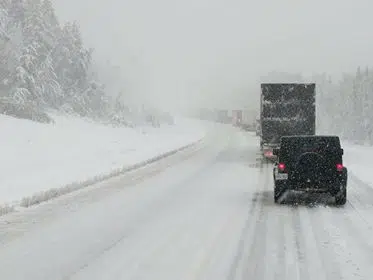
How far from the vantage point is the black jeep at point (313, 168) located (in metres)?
12.9

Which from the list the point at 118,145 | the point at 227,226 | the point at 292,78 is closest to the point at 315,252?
the point at 227,226

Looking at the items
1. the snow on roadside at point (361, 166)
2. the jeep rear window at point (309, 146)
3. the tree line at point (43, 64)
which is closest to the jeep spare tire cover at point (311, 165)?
the jeep rear window at point (309, 146)

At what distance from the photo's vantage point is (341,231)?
9.70 meters

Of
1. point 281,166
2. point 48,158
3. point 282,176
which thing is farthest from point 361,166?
point 48,158

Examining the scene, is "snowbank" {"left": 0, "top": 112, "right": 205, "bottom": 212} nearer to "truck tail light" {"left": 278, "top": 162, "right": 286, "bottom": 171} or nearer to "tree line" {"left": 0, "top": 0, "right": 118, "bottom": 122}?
"tree line" {"left": 0, "top": 0, "right": 118, "bottom": 122}

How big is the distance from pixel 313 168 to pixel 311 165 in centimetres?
9

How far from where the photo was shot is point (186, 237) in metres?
9.09

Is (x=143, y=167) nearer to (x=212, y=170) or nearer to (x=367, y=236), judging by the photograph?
(x=212, y=170)

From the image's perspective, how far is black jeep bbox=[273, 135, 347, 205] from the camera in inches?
507

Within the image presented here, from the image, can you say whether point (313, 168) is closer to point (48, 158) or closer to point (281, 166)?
point (281, 166)

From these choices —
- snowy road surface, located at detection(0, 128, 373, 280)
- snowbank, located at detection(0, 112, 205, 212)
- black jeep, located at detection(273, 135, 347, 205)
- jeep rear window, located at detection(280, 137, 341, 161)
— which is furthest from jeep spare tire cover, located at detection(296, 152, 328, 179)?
snowbank, located at detection(0, 112, 205, 212)

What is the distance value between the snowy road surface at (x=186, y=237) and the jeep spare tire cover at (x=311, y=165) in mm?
792

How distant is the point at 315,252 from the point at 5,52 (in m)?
38.7

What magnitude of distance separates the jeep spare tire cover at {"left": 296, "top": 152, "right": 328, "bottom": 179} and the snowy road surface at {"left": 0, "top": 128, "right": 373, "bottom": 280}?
2.60 ft
